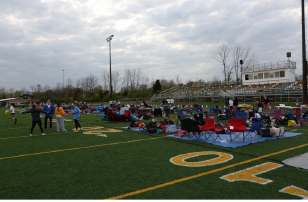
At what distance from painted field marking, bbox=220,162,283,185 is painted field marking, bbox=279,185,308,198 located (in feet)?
1.30

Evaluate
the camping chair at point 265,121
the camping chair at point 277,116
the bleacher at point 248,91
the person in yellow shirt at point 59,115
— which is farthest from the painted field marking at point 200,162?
the bleacher at point 248,91

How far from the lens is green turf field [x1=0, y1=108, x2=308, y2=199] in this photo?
4094mm

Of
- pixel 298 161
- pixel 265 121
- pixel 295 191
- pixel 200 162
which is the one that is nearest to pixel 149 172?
pixel 200 162

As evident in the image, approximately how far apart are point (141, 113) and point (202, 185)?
16.3m

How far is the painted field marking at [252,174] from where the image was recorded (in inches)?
182

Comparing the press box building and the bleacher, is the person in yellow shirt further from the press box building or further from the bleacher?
the press box building

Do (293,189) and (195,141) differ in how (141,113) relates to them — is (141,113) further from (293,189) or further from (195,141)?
(293,189)

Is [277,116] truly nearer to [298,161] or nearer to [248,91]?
[298,161]

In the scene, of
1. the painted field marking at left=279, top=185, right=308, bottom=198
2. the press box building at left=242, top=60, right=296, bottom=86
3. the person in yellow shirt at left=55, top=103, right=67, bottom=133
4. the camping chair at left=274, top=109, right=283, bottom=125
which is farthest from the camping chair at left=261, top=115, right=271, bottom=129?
the press box building at left=242, top=60, right=296, bottom=86

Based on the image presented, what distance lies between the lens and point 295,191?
4051 millimetres

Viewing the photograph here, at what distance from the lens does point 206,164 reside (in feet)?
19.2

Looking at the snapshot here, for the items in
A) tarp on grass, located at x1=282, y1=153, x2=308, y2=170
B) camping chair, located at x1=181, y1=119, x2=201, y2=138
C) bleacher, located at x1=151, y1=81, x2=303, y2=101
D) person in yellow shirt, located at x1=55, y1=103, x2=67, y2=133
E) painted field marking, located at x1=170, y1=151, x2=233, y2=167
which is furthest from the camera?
bleacher, located at x1=151, y1=81, x2=303, y2=101

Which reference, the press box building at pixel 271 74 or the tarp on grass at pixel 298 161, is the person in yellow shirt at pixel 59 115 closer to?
the tarp on grass at pixel 298 161

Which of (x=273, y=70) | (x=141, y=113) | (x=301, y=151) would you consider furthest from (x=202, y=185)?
(x=273, y=70)
